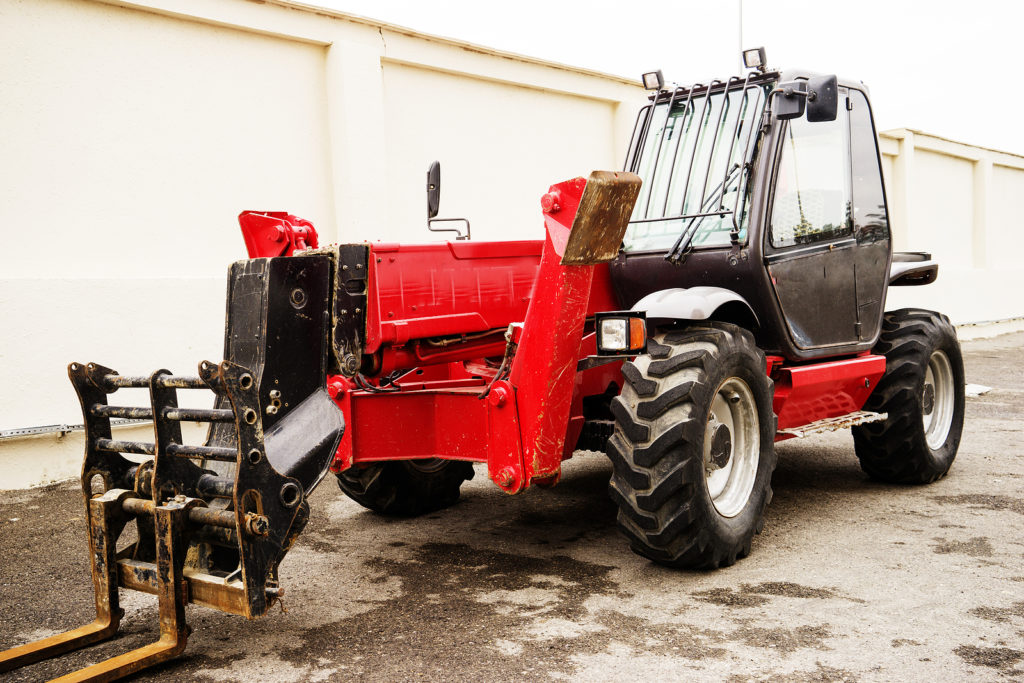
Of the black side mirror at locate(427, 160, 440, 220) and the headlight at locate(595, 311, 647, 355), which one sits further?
the black side mirror at locate(427, 160, 440, 220)

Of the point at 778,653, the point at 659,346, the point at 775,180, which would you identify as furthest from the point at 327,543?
the point at 775,180

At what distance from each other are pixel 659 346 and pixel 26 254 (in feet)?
16.9

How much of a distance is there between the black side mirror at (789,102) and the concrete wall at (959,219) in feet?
43.3

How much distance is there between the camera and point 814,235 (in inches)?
213

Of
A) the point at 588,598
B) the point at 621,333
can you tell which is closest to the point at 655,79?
the point at 621,333

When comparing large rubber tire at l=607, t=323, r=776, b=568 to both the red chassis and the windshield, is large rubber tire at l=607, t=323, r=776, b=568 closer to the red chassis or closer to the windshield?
the red chassis

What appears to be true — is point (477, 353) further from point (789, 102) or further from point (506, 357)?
point (789, 102)

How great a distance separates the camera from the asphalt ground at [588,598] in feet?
11.0

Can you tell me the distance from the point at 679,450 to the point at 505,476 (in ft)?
2.62

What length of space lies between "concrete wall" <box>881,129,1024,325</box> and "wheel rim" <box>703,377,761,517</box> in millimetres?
13419

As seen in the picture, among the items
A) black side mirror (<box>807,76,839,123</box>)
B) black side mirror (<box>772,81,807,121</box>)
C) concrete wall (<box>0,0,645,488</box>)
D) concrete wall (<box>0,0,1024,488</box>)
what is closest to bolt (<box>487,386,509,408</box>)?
black side mirror (<box>772,81,807,121</box>)

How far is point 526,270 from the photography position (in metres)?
4.88

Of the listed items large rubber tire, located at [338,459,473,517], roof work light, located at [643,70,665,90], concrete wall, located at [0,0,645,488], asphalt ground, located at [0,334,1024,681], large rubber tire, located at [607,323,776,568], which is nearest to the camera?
asphalt ground, located at [0,334,1024,681]

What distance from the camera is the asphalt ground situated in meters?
3.36
